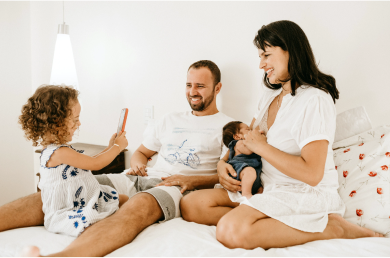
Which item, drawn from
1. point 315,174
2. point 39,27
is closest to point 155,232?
point 315,174

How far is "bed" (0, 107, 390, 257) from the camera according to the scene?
3.03ft

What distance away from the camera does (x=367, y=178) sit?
3.91ft

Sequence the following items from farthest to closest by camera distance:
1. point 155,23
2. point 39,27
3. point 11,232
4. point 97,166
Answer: point 39,27 → point 155,23 → point 97,166 → point 11,232

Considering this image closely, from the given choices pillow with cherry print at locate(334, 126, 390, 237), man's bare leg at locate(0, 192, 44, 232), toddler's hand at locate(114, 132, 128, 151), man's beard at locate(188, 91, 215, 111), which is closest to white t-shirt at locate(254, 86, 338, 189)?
pillow with cherry print at locate(334, 126, 390, 237)

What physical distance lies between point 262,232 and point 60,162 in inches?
32.7

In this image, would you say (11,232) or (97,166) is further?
(97,166)

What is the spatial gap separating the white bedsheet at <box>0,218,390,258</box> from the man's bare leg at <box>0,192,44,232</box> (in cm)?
5

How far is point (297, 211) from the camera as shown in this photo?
107 centimetres

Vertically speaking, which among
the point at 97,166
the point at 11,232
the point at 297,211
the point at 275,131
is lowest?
the point at 11,232

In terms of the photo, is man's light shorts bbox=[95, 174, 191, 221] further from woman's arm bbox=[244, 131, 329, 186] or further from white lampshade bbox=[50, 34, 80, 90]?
white lampshade bbox=[50, 34, 80, 90]

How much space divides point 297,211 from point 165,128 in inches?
37.9

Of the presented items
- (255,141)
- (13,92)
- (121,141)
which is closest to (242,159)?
(255,141)

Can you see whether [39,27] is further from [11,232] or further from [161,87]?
[11,232]

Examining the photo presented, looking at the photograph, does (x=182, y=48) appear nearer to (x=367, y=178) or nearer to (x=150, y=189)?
(x=150, y=189)
